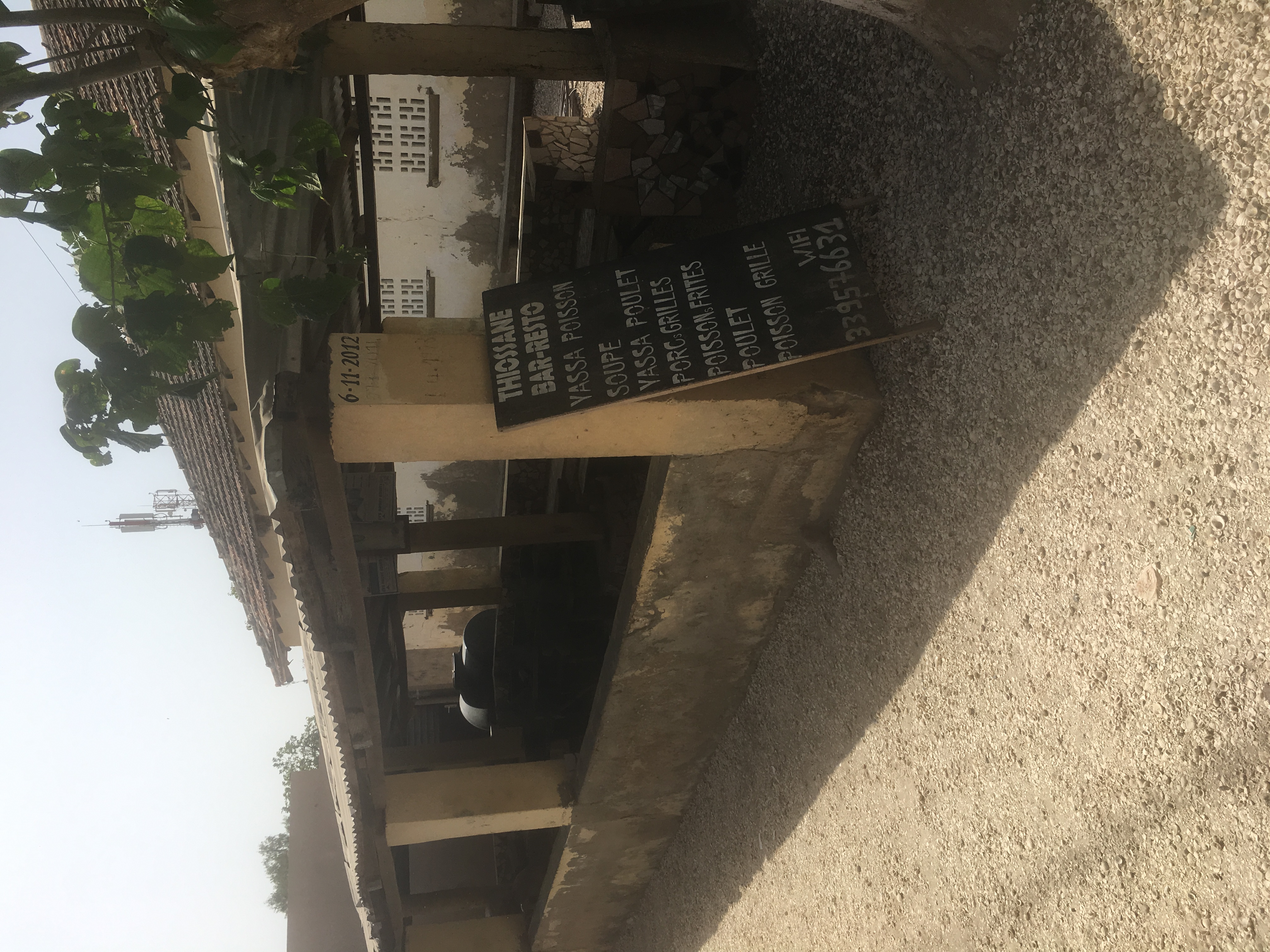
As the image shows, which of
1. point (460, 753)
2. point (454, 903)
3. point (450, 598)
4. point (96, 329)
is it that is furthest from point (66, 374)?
point (454, 903)

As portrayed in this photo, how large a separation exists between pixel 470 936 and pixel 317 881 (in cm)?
702

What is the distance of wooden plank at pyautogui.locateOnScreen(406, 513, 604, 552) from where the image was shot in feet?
19.0

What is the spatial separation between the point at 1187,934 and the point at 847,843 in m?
1.92

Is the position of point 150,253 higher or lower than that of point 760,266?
higher

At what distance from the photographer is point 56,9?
71.5 inches

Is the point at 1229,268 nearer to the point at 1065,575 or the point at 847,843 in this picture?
the point at 1065,575

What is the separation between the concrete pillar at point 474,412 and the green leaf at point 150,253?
30.5 inches

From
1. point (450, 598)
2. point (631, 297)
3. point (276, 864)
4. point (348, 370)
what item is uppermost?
point (631, 297)

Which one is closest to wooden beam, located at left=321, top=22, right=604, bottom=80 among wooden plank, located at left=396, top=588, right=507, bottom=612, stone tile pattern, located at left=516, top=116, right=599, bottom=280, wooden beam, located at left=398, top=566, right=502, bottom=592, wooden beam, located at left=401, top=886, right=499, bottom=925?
stone tile pattern, located at left=516, top=116, right=599, bottom=280

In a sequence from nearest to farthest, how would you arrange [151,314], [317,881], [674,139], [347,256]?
1. [151,314]
2. [347,256]
3. [674,139]
4. [317,881]

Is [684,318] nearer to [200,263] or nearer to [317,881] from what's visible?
[200,263]

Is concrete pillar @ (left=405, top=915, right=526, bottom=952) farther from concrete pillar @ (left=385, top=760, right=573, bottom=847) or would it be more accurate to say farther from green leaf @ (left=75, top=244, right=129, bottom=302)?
green leaf @ (left=75, top=244, right=129, bottom=302)

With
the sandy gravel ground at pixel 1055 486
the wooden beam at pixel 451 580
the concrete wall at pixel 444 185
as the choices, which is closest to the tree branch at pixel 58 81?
the sandy gravel ground at pixel 1055 486

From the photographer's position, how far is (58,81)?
6.08 ft
